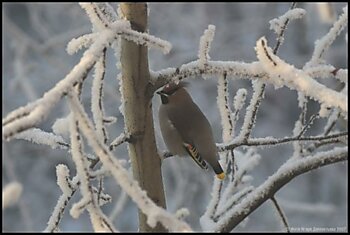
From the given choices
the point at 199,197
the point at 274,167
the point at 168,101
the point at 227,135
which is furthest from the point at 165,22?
the point at 227,135

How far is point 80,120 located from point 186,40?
3592 millimetres

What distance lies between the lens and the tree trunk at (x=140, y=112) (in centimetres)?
85

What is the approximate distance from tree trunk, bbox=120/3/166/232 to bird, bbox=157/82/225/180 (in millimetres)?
361

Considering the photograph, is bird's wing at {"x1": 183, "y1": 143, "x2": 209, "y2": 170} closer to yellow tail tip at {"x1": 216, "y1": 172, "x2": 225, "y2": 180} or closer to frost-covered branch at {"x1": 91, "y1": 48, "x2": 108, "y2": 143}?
yellow tail tip at {"x1": 216, "y1": 172, "x2": 225, "y2": 180}

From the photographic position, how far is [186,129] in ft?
4.42

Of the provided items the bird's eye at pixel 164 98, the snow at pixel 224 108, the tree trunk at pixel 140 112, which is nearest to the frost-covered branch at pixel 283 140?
the snow at pixel 224 108

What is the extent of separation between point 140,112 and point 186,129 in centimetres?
47

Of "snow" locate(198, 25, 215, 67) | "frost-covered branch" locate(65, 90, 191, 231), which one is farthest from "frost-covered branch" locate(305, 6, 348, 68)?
"frost-covered branch" locate(65, 90, 191, 231)

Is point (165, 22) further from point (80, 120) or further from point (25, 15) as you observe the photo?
point (80, 120)

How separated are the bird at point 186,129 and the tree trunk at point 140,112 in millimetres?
361

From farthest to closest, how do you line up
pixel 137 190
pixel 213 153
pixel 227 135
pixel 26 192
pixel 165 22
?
1. pixel 26 192
2. pixel 165 22
3. pixel 213 153
4. pixel 227 135
5. pixel 137 190

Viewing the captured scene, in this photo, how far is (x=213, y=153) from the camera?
1.29 meters

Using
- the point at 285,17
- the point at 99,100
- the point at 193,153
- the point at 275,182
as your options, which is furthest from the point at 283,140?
the point at 193,153

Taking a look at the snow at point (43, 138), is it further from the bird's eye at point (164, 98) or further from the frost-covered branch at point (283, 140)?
the bird's eye at point (164, 98)
